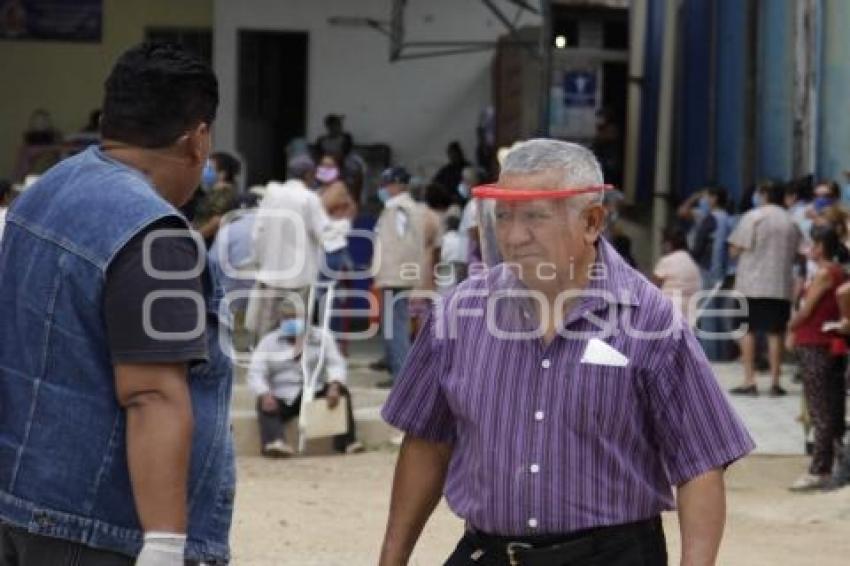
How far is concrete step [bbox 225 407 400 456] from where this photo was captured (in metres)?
12.7

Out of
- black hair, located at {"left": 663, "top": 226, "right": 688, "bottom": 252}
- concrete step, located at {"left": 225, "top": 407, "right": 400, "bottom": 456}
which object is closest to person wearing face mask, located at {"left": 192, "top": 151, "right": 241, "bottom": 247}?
concrete step, located at {"left": 225, "top": 407, "right": 400, "bottom": 456}

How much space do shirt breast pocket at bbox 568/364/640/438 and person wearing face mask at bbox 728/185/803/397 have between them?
11.1 m

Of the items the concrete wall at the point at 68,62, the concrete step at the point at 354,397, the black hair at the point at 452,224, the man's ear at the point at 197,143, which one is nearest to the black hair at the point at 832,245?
the concrete step at the point at 354,397

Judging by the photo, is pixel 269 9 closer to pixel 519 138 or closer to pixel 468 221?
pixel 519 138

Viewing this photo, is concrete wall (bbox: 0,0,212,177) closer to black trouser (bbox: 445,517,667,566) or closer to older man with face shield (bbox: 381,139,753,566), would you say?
older man with face shield (bbox: 381,139,753,566)

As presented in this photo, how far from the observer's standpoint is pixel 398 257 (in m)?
15.3

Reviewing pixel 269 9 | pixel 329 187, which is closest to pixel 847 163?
pixel 329 187

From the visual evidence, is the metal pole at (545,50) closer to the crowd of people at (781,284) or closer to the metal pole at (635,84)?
the crowd of people at (781,284)

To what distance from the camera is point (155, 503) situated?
3506 mm

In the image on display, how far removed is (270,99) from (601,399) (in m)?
21.6

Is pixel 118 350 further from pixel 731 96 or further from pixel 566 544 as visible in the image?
pixel 731 96

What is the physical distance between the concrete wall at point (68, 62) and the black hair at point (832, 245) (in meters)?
14.6

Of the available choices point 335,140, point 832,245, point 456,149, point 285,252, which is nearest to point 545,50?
point 285,252

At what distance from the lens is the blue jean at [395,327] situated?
14.9 metres
